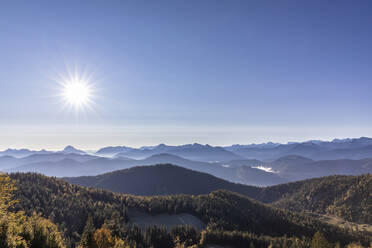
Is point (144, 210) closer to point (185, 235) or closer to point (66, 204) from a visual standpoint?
point (66, 204)

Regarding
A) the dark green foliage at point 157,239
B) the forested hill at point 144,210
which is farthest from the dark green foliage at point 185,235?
the forested hill at point 144,210

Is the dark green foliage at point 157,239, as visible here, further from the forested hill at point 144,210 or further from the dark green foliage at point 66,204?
the dark green foliage at point 66,204

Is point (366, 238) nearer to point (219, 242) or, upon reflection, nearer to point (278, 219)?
point (278, 219)

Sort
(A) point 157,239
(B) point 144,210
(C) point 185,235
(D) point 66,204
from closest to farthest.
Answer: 1. (A) point 157,239
2. (C) point 185,235
3. (D) point 66,204
4. (B) point 144,210

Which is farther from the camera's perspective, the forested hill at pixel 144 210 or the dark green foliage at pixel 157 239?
the forested hill at pixel 144 210

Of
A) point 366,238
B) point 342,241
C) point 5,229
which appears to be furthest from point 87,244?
point 366,238

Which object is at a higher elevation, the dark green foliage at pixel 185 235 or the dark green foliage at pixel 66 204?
the dark green foliage at pixel 66 204

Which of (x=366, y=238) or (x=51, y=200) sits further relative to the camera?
(x=366, y=238)

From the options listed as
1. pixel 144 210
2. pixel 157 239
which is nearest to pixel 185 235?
pixel 157 239
